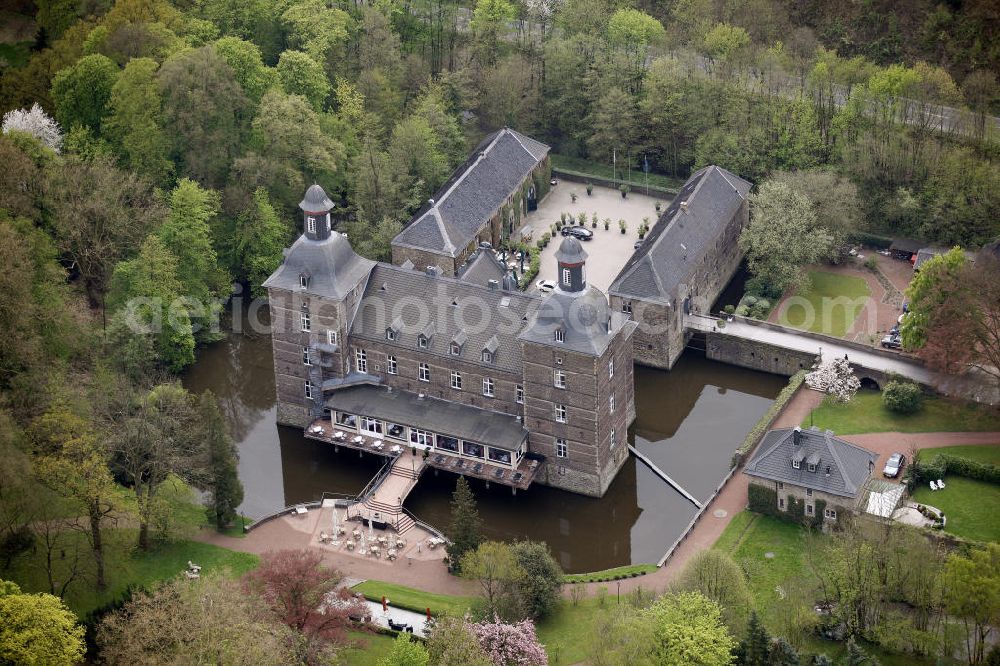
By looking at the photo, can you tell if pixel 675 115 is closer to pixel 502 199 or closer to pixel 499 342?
pixel 502 199

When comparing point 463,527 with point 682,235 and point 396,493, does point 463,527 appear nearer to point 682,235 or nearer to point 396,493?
point 396,493

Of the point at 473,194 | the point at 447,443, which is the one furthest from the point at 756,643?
the point at 473,194

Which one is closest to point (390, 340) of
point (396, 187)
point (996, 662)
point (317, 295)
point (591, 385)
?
point (317, 295)

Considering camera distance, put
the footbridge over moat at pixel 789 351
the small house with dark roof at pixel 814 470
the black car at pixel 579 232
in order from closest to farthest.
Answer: the small house with dark roof at pixel 814 470, the footbridge over moat at pixel 789 351, the black car at pixel 579 232

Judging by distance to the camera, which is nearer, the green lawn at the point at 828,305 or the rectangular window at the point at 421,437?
the rectangular window at the point at 421,437

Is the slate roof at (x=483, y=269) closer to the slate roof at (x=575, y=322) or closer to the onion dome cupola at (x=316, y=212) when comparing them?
the onion dome cupola at (x=316, y=212)

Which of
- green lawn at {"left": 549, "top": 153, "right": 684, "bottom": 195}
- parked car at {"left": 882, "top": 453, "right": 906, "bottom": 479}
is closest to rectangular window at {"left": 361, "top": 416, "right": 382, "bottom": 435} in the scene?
parked car at {"left": 882, "top": 453, "right": 906, "bottom": 479}

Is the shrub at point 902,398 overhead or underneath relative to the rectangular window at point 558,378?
underneath

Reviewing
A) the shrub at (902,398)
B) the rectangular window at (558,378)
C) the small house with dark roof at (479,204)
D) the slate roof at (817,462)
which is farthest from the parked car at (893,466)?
the small house with dark roof at (479,204)
